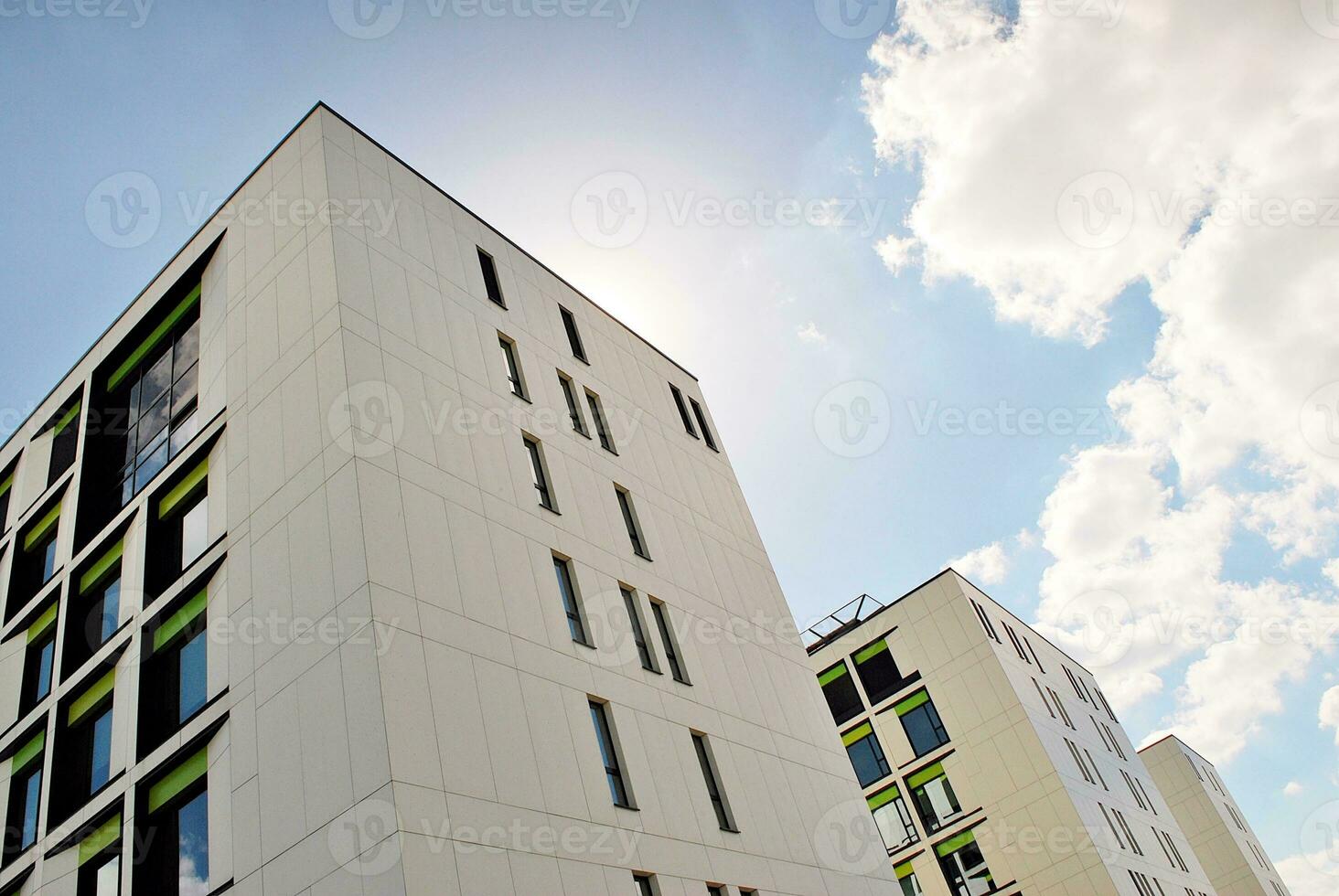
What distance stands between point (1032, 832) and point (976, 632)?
897 centimetres

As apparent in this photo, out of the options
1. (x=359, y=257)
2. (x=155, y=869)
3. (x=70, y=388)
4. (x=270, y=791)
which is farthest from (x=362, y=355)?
(x=70, y=388)

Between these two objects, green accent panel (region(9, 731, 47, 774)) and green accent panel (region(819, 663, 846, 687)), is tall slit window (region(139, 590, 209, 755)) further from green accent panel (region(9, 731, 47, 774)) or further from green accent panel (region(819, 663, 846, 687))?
green accent panel (region(819, 663, 846, 687))

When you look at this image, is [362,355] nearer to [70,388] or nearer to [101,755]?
[101,755]

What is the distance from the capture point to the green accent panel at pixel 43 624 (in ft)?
80.4

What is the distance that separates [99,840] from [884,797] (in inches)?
1342

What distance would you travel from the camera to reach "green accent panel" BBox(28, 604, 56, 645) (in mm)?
24516

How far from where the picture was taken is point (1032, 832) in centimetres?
4062

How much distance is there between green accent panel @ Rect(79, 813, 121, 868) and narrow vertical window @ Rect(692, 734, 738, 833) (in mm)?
11170

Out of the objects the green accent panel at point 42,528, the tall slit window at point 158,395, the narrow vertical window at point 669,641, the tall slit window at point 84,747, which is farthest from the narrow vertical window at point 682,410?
the green accent panel at point 42,528

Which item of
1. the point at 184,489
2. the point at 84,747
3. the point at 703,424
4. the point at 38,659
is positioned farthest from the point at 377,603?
the point at 703,424

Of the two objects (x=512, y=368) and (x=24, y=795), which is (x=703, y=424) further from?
(x=24, y=795)

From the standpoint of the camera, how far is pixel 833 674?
49.9 m

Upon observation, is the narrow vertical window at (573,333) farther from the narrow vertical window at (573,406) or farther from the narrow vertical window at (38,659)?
the narrow vertical window at (38,659)

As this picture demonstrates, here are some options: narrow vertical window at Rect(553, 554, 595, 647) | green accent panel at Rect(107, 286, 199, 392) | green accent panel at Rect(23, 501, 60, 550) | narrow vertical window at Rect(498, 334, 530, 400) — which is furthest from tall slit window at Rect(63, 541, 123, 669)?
narrow vertical window at Rect(553, 554, 595, 647)
